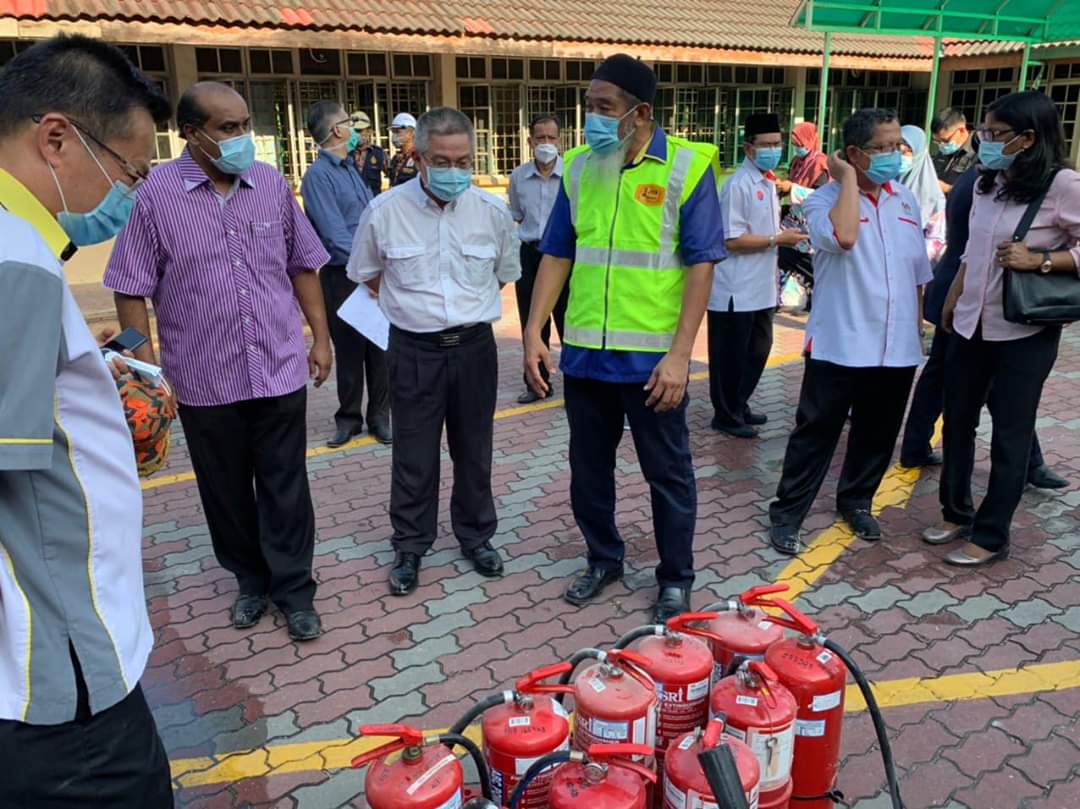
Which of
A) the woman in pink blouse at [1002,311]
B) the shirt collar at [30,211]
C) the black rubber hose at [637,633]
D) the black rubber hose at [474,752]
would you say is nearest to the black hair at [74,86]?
the shirt collar at [30,211]

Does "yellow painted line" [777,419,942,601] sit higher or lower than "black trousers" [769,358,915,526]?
lower

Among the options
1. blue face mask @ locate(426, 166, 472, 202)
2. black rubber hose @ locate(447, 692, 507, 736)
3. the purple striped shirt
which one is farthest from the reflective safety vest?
black rubber hose @ locate(447, 692, 507, 736)

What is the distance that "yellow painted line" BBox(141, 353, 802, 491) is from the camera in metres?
5.20

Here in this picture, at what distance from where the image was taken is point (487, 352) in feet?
12.6

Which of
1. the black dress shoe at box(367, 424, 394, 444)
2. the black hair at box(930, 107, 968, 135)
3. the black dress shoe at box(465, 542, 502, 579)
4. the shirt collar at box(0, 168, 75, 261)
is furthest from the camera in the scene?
the black hair at box(930, 107, 968, 135)

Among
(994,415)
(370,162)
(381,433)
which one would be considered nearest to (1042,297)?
(994,415)

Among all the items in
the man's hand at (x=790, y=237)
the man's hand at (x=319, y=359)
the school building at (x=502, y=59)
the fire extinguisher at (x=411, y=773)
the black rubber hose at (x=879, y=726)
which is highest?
the school building at (x=502, y=59)

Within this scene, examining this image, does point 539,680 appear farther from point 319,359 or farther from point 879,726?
point 319,359

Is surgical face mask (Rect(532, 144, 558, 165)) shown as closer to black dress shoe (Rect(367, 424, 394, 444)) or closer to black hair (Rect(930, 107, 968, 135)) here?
black dress shoe (Rect(367, 424, 394, 444))

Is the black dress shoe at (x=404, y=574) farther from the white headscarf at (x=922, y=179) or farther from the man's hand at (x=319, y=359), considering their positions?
the white headscarf at (x=922, y=179)

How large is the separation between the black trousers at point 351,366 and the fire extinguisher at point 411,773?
12.6 feet

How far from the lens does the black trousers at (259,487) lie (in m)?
3.30

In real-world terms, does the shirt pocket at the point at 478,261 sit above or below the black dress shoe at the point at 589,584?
above

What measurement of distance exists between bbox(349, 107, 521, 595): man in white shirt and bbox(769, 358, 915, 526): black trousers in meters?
1.48
